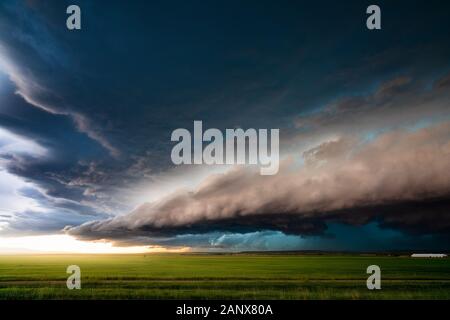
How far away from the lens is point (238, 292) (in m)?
32.9

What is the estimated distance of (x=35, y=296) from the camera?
102ft
